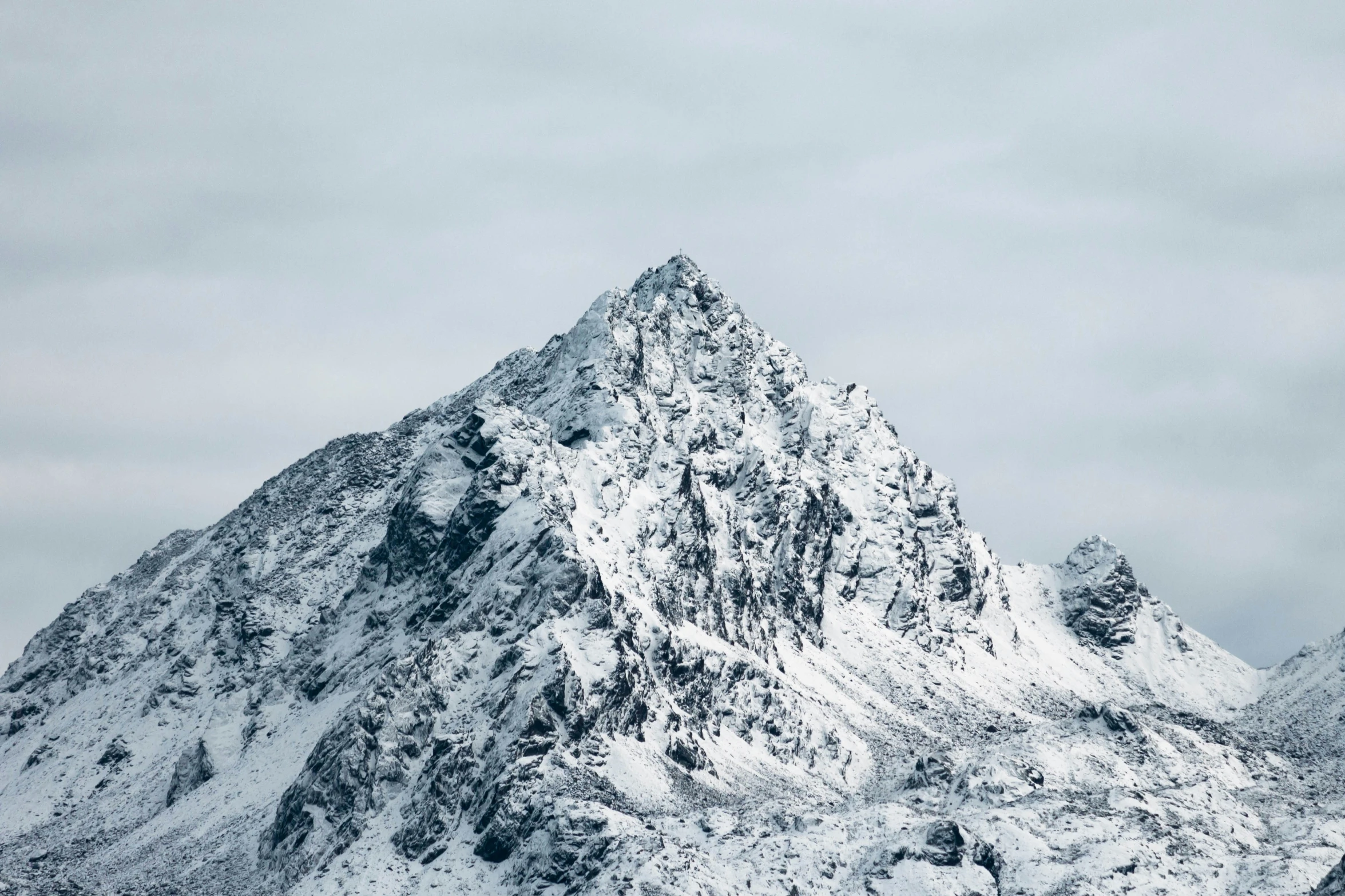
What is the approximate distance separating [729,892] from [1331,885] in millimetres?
67600

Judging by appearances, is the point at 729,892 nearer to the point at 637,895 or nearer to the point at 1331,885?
the point at 637,895

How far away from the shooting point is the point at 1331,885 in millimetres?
159750

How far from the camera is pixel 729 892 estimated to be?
200 m

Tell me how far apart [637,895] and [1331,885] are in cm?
7286

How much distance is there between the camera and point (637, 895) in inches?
7628

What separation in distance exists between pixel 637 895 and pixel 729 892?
1214 cm

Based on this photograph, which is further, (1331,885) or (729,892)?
(729,892)

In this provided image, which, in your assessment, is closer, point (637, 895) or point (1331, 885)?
point (1331, 885)

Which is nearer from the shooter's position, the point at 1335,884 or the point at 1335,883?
the point at 1335,884

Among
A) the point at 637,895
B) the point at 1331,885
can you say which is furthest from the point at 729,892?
the point at 1331,885
